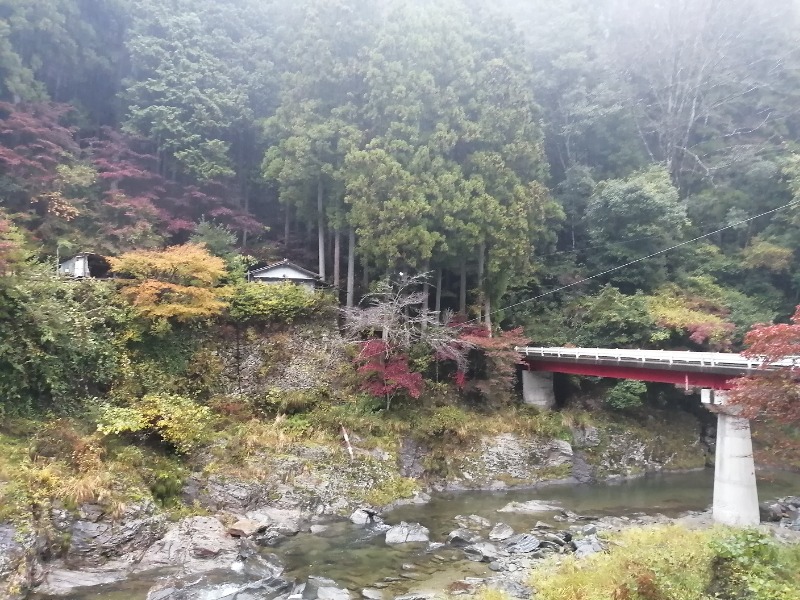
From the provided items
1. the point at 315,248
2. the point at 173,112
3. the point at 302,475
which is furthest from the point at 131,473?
the point at 173,112

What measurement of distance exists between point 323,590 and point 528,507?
8001 millimetres

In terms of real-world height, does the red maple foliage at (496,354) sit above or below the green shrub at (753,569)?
above

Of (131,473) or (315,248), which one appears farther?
(315,248)

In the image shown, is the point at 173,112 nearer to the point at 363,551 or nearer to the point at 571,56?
the point at 363,551

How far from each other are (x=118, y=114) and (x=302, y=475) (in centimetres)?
2262

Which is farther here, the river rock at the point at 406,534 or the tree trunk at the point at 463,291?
the tree trunk at the point at 463,291

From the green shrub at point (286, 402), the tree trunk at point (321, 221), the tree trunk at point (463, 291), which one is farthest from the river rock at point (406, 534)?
the tree trunk at point (321, 221)

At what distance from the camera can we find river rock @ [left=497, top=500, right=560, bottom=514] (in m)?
16.7

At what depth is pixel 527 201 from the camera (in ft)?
76.3

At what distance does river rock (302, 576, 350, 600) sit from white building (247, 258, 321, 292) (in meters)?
13.1

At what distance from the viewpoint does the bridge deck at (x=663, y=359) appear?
15.4m

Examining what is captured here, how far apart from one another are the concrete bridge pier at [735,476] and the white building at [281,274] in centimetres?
1580

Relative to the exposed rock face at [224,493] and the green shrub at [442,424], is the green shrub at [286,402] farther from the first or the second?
the green shrub at [442,424]

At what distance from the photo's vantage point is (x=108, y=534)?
12.2m
